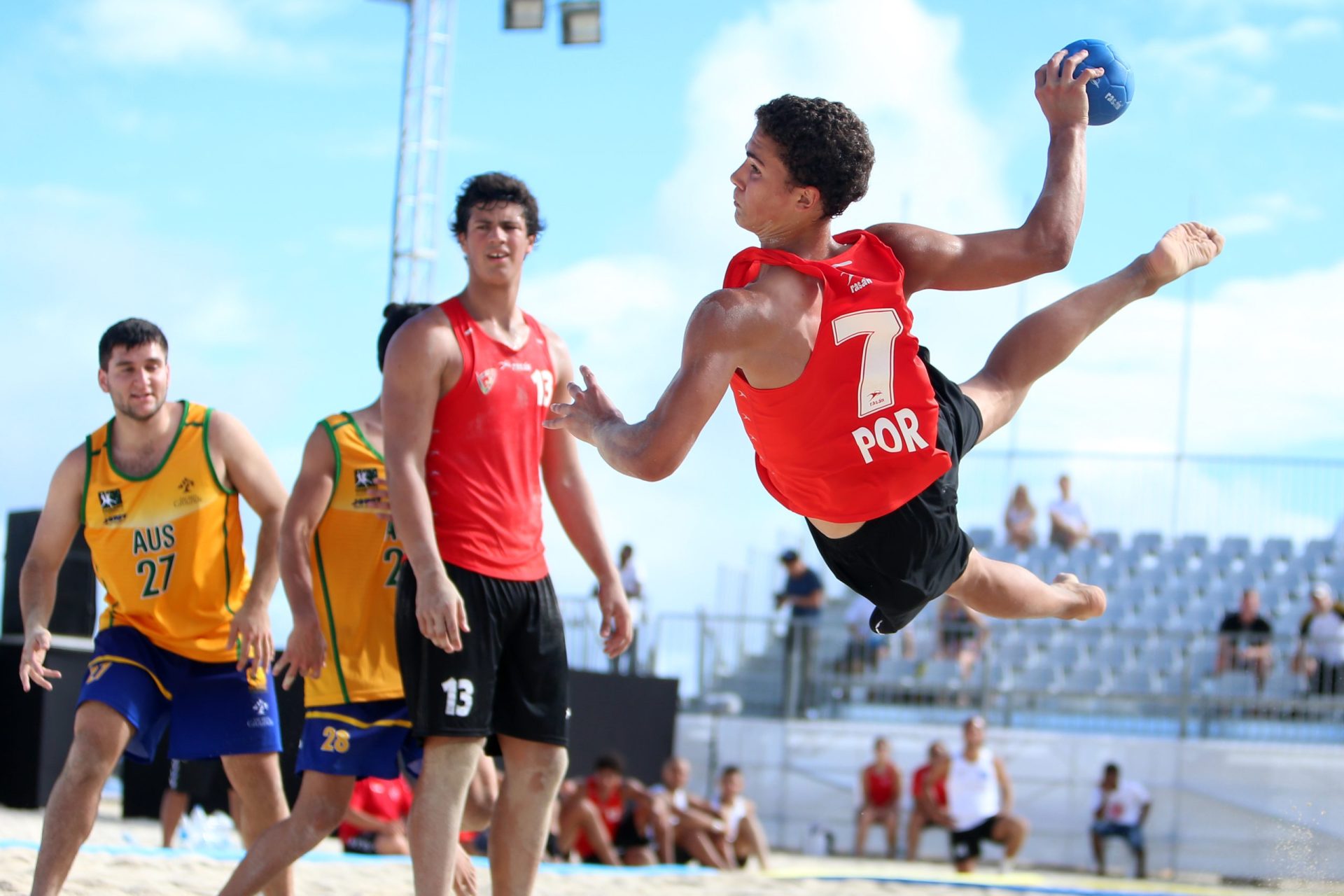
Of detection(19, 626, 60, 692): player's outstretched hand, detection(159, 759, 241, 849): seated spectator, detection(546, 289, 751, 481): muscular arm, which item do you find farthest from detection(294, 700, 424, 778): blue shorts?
detection(159, 759, 241, 849): seated spectator

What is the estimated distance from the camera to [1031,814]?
41.5 feet

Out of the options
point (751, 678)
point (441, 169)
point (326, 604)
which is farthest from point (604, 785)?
point (326, 604)

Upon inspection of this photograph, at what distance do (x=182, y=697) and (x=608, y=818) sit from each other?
635 centimetres

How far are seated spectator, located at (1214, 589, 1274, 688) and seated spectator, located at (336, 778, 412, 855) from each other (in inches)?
288

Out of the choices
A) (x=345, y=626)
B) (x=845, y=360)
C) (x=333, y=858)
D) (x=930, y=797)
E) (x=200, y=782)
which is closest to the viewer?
(x=845, y=360)

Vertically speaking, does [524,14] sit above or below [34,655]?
above

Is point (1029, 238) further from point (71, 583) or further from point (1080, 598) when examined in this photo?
point (71, 583)

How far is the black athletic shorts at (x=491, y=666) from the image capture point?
13.1 feet

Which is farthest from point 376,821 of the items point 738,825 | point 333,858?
point 738,825

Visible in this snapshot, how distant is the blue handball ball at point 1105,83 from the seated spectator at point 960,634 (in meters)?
10.1

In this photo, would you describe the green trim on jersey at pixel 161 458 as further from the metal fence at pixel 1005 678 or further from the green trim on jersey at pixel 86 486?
the metal fence at pixel 1005 678

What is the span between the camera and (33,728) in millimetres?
10031

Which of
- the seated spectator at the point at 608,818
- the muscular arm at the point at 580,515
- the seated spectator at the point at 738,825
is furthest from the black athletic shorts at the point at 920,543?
the seated spectator at the point at 738,825

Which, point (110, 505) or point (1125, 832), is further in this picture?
point (1125, 832)
